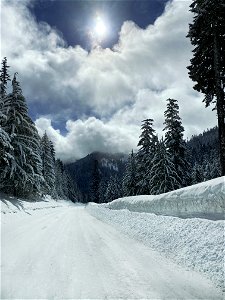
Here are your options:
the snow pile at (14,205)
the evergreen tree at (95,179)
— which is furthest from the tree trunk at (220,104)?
the evergreen tree at (95,179)

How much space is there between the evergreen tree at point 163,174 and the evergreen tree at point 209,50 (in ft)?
55.7

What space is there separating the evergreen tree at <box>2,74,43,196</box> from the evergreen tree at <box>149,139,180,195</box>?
13916mm

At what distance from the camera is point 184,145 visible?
124 ft

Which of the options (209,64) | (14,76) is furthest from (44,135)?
(209,64)

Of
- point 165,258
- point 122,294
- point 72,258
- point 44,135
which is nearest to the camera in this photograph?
point 122,294

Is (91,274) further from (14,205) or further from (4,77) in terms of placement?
(4,77)

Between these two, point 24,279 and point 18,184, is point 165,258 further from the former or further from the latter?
point 18,184

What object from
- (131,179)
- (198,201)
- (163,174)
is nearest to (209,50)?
(198,201)

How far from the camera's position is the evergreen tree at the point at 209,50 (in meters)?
17.0

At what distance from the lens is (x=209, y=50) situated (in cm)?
1820

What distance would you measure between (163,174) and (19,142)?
16659 millimetres

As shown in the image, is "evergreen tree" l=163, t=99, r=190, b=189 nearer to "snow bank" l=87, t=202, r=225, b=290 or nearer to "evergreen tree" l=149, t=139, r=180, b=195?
"evergreen tree" l=149, t=139, r=180, b=195

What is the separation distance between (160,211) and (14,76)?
75.9 ft

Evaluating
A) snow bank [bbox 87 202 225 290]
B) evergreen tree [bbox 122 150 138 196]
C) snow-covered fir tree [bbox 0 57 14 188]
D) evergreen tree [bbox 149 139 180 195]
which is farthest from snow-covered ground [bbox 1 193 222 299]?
evergreen tree [bbox 122 150 138 196]
